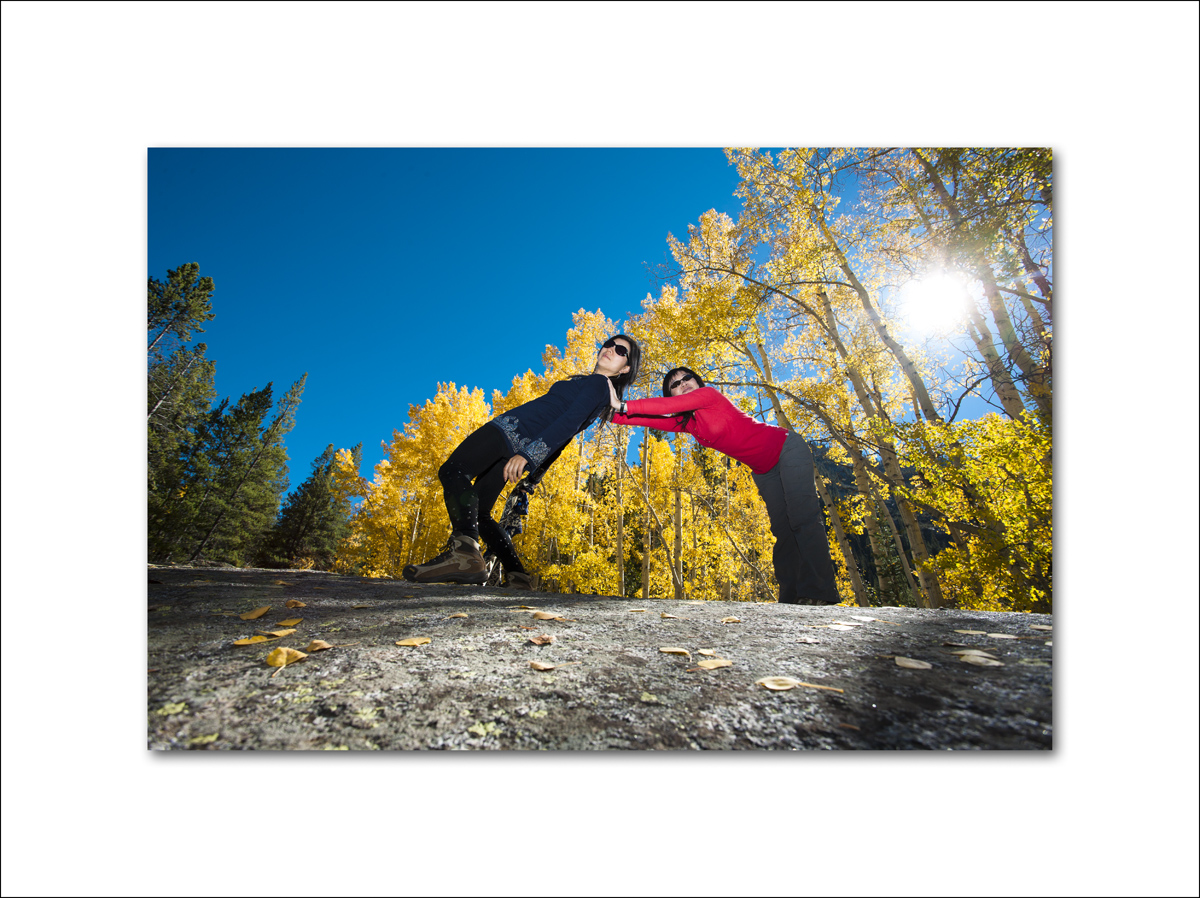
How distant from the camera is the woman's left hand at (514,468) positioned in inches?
79.2

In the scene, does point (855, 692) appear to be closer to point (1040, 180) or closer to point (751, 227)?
point (1040, 180)

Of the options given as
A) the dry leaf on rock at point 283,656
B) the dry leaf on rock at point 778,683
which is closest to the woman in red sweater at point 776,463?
the dry leaf on rock at point 778,683

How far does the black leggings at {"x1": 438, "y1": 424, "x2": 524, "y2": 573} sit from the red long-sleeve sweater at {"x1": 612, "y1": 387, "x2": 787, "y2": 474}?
650 mm

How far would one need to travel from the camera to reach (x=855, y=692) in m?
0.98

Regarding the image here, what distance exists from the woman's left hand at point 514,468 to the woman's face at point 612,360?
0.73 meters

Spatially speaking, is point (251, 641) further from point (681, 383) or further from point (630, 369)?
point (681, 383)

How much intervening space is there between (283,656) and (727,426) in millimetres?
2081

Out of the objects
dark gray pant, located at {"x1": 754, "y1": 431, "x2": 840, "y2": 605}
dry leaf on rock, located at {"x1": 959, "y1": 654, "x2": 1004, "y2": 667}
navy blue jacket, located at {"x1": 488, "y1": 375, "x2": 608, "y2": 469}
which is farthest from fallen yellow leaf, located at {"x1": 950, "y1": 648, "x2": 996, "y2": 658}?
navy blue jacket, located at {"x1": 488, "y1": 375, "x2": 608, "y2": 469}

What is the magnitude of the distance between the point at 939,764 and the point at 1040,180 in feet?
7.87

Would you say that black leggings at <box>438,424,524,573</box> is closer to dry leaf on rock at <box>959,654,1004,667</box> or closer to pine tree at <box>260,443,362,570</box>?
dry leaf on rock at <box>959,654,1004,667</box>

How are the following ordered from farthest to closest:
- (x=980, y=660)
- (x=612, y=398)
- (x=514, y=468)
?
(x=612, y=398) → (x=514, y=468) → (x=980, y=660)

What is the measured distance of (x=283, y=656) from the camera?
1038mm

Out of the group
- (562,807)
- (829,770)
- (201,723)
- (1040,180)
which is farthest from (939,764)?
(1040,180)

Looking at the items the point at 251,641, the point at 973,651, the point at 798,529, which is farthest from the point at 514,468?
the point at 973,651
